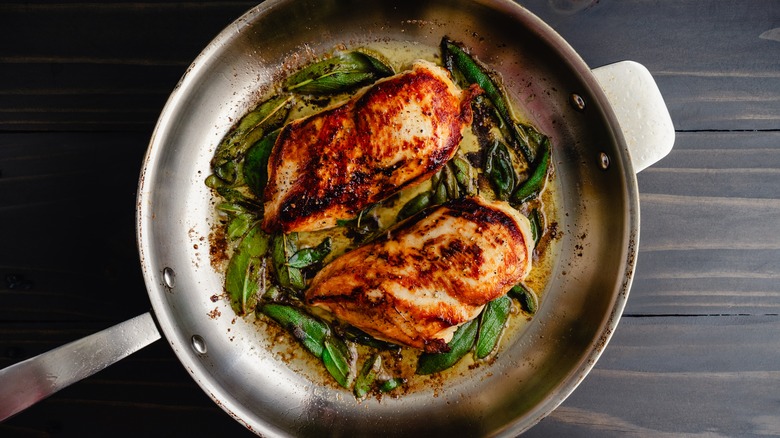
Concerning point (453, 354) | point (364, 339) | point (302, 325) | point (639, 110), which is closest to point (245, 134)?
point (302, 325)

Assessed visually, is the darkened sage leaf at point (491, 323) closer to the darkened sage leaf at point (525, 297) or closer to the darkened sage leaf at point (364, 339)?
the darkened sage leaf at point (525, 297)

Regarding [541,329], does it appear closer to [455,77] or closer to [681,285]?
[681,285]

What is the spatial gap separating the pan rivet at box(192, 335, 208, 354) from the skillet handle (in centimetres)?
155

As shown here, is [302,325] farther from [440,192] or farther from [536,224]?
[536,224]

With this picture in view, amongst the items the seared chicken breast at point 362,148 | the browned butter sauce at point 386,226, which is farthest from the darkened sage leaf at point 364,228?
the seared chicken breast at point 362,148

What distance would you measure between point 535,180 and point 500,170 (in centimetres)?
13

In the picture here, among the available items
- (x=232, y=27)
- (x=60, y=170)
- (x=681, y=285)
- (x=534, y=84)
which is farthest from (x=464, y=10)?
(x=60, y=170)

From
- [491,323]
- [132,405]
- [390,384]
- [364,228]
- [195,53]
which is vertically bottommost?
[132,405]

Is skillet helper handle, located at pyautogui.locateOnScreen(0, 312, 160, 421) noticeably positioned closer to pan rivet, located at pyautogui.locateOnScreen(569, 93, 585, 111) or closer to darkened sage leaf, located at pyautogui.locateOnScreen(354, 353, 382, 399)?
darkened sage leaf, located at pyautogui.locateOnScreen(354, 353, 382, 399)

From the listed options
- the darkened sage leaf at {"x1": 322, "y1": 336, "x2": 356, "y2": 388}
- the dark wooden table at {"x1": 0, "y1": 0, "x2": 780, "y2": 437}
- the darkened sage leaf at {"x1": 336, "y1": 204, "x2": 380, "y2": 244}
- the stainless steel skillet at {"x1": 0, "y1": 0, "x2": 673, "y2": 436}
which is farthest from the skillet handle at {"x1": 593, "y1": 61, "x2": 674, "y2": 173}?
the darkened sage leaf at {"x1": 322, "y1": 336, "x2": 356, "y2": 388}

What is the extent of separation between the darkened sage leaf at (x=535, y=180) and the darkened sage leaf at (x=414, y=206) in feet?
0.99

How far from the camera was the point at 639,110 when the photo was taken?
1.65m

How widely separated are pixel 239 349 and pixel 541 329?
1.07m

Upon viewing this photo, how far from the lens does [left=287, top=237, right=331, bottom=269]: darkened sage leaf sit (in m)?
1.69
